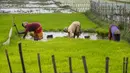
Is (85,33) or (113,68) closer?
(113,68)

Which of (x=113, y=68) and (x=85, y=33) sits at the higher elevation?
(x=113, y=68)

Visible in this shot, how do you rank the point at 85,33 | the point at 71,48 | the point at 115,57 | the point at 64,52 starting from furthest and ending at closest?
the point at 85,33
the point at 71,48
the point at 64,52
the point at 115,57

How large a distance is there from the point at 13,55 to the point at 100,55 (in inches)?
115

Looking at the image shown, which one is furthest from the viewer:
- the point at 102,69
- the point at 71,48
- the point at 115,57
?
the point at 71,48

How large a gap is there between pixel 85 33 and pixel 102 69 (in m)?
10.1

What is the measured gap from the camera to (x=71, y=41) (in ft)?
50.0

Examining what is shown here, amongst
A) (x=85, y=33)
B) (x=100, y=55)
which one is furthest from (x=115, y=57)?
(x=85, y=33)

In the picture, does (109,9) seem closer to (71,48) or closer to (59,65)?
(71,48)

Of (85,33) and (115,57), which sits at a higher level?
(115,57)

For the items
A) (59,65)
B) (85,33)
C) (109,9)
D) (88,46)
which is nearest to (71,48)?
(88,46)

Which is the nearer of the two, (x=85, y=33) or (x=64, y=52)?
(x=64, y=52)

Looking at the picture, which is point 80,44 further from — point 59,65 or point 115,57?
point 59,65

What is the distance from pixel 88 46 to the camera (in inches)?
553

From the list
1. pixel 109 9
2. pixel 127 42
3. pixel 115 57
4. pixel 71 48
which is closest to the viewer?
pixel 115 57
